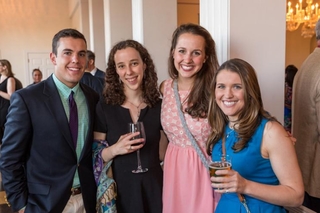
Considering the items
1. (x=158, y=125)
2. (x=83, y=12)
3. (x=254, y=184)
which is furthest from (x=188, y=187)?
(x=83, y=12)

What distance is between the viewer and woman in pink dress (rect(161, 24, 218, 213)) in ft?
5.89

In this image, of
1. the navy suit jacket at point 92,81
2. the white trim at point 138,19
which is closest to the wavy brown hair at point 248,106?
the white trim at point 138,19

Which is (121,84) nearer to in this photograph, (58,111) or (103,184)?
(58,111)

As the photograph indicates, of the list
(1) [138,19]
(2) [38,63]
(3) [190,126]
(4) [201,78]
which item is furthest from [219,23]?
(2) [38,63]

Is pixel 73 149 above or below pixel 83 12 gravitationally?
below

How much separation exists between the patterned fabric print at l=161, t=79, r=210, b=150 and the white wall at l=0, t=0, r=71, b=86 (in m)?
9.82

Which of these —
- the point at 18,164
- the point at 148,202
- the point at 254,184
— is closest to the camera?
the point at 254,184

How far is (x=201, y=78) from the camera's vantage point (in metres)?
1.91

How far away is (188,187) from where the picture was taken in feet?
5.96

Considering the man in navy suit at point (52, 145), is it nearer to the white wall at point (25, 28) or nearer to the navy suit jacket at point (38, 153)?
the navy suit jacket at point (38, 153)

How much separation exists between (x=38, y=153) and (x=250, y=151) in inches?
44.5

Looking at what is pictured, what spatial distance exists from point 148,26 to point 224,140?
7.25 ft

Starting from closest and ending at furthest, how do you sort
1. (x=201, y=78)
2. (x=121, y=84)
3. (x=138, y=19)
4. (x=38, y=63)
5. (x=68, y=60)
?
(x=68, y=60), (x=201, y=78), (x=121, y=84), (x=138, y=19), (x=38, y=63)

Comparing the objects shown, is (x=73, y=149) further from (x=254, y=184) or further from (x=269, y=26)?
(x=269, y=26)
